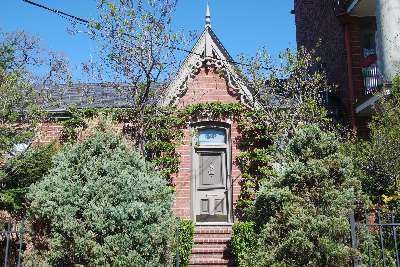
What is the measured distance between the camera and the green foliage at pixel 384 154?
32.7ft

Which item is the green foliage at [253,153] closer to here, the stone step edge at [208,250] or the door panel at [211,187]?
the door panel at [211,187]

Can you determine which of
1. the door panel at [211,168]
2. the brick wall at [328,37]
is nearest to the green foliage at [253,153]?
the door panel at [211,168]

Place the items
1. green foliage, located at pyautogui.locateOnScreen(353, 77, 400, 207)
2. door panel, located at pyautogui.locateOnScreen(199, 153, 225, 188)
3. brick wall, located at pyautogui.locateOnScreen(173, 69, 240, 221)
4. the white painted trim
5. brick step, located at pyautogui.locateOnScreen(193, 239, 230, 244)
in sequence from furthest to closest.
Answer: door panel, located at pyautogui.locateOnScreen(199, 153, 225, 188)
brick wall, located at pyautogui.locateOnScreen(173, 69, 240, 221)
brick step, located at pyautogui.locateOnScreen(193, 239, 230, 244)
the white painted trim
green foliage, located at pyautogui.locateOnScreen(353, 77, 400, 207)

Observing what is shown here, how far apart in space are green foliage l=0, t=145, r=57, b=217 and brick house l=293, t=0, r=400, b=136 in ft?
28.3

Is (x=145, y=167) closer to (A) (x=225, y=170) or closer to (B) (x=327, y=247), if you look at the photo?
(B) (x=327, y=247)

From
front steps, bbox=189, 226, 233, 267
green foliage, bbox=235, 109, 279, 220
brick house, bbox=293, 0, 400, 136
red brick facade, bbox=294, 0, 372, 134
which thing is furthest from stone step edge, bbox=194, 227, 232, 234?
red brick facade, bbox=294, 0, 372, 134

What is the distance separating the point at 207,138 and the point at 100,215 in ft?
24.0

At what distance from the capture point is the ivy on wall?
530 inches

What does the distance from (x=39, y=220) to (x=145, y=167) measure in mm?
1971

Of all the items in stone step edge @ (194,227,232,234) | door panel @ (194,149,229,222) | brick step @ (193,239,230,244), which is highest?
door panel @ (194,149,229,222)

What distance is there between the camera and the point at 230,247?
1291cm

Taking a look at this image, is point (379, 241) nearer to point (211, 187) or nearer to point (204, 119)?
point (211, 187)

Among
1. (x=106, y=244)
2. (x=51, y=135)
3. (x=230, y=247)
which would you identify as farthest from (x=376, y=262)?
(x=51, y=135)

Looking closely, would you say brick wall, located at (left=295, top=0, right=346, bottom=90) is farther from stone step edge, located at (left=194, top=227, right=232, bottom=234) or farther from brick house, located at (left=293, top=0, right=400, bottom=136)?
stone step edge, located at (left=194, top=227, right=232, bottom=234)
